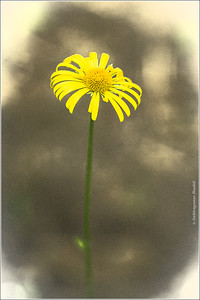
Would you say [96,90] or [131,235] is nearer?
[96,90]

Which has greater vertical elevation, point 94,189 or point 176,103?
point 176,103

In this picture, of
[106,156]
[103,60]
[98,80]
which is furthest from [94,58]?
[106,156]

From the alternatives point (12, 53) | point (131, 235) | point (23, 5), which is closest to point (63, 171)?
point (131, 235)

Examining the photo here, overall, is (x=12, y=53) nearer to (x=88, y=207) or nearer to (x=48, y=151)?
(x=48, y=151)

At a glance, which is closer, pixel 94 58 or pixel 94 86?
pixel 94 86

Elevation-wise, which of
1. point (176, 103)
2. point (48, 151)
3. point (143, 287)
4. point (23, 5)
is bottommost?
point (143, 287)

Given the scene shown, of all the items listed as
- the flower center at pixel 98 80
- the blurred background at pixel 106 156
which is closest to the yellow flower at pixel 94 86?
the flower center at pixel 98 80

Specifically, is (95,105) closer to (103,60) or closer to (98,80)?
(98,80)

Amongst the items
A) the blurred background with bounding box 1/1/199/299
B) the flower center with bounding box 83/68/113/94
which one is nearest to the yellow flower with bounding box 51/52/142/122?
the flower center with bounding box 83/68/113/94
